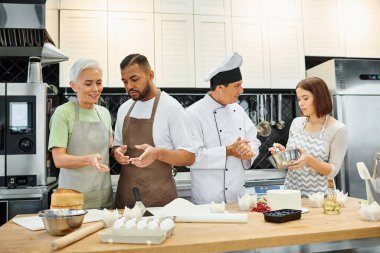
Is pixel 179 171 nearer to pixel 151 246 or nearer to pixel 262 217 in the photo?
pixel 262 217

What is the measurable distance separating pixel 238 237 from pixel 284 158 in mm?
920

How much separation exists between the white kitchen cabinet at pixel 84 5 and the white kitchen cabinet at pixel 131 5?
78 mm

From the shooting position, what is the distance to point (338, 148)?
7.53 ft

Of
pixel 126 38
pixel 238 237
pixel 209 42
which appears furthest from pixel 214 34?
pixel 238 237

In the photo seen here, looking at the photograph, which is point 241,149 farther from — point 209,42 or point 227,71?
point 209,42

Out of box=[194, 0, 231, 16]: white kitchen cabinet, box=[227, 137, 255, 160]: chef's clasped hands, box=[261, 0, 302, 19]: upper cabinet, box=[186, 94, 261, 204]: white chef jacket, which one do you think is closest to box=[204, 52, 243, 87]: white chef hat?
box=[186, 94, 261, 204]: white chef jacket

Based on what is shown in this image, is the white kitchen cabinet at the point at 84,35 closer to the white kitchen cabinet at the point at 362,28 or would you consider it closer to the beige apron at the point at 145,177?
the beige apron at the point at 145,177

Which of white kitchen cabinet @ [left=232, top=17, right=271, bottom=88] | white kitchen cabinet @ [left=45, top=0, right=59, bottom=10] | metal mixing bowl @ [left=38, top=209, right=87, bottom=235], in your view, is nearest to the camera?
metal mixing bowl @ [left=38, top=209, right=87, bottom=235]

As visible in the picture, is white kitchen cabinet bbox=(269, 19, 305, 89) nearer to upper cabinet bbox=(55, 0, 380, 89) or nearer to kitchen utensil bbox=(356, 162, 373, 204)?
upper cabinet bbox=(55, 0, 380, 89)

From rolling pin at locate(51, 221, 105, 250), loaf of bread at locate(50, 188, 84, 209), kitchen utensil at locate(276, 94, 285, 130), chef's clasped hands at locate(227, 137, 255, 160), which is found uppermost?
kitchen utensil at locate(276, 94, 285, 130)

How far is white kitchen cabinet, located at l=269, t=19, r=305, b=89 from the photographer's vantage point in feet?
13.1

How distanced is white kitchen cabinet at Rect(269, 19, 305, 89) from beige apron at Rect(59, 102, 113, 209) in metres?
2.39

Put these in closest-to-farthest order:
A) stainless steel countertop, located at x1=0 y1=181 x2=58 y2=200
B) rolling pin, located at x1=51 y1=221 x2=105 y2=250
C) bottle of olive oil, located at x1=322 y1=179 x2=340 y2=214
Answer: rolling pin, located at x1=51 y1=221 x2=105 y2=250 < bottle of olive oil, located at x1=322 y1=179 x2=340 y2=214 < stainless steel countertop, located at x1=0 y1=181 x2=58 y2=200

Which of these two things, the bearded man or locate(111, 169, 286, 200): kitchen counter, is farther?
locate(111, 169, 286, 200): kitchen counter
